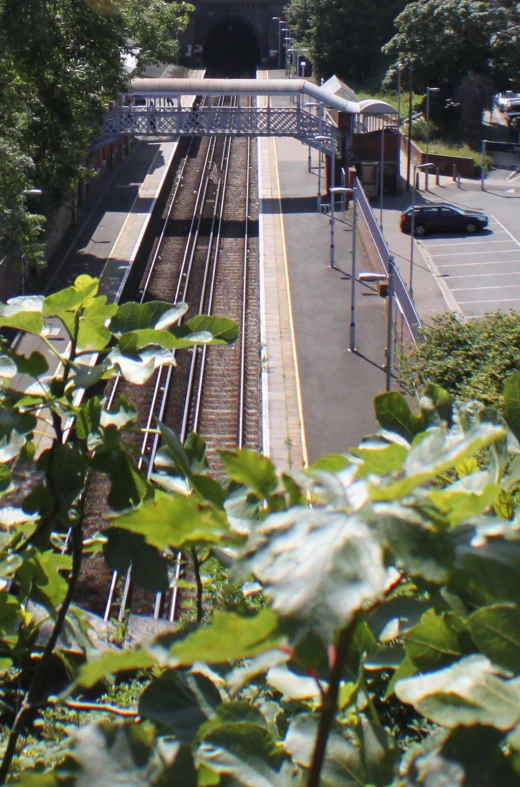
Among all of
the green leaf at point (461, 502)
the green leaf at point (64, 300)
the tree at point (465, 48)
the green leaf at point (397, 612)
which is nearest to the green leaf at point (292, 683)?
the green leaf at point (397, 612)

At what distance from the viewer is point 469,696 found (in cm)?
90

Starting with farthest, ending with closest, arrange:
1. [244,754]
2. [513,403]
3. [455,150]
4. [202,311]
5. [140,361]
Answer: [455,150], [202,311], [140,361], [513,403], [244,754]

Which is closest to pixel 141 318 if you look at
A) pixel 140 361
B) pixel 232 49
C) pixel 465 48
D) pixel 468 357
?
pixel 140 361

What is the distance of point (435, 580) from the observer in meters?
0.84

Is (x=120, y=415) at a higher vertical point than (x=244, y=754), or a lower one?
higher

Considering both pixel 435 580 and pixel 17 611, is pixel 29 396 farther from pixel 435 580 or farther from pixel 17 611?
pixel 435 580

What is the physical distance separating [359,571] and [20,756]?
5.24ft

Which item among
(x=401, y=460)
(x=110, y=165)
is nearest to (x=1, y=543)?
(x=401, y=460)

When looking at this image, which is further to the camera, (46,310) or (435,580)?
(46,310)

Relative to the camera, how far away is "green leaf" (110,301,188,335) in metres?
1.68

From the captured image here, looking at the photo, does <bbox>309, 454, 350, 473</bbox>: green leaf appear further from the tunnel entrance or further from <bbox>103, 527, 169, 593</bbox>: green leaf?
the tunnel entrance

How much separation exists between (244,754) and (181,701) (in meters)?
0.15

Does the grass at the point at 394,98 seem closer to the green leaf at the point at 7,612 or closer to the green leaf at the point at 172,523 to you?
the green leaf at the point at 7,612

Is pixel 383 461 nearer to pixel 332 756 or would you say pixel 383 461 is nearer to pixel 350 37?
pixel 332 756
